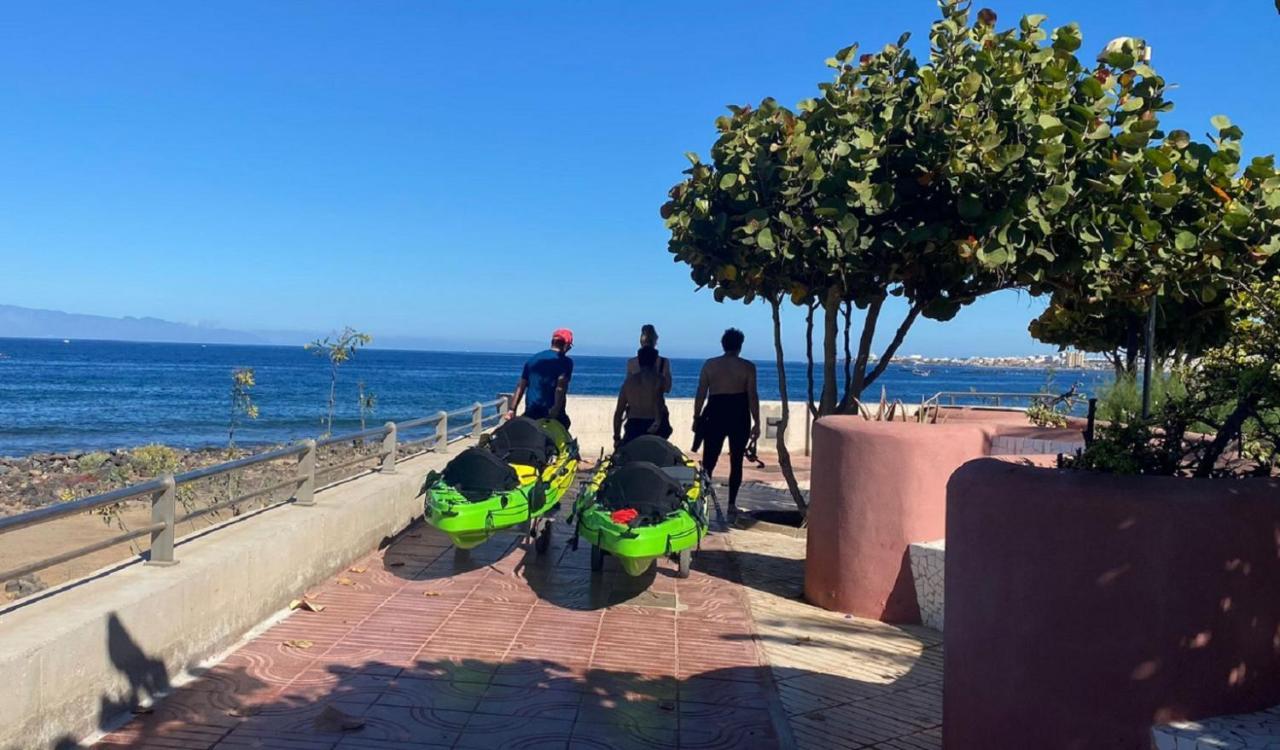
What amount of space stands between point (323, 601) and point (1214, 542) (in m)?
5.22

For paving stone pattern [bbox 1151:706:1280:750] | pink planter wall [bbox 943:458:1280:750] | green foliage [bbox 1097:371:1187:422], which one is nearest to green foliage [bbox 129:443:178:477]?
green foliage [bbox 1097:371:1187:422]

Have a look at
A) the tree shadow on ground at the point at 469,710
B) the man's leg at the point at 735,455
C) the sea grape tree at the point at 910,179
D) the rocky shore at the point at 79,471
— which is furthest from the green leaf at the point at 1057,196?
the rocky shore at the point at 79,471

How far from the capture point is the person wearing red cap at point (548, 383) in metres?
9.16

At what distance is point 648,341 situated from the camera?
354 inches

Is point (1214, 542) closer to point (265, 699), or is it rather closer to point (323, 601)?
point (265, 699)

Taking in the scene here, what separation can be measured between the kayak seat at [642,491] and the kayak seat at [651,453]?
2.52ft

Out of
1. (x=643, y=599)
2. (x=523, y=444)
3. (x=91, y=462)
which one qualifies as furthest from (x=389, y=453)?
(x=91, y=462)

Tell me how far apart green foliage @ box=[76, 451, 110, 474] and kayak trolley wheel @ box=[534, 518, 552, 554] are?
22.1m

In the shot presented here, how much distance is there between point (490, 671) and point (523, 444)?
107 inches

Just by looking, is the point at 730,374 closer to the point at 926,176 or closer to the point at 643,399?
the point at 643,399

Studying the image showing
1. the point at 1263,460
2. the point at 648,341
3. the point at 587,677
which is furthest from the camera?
the point at 648,341

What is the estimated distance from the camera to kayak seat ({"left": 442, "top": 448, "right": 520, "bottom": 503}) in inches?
285

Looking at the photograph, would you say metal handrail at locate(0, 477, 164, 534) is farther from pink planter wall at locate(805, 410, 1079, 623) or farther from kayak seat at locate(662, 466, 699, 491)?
pink planter wall at locate(805, 410, 1079, 623)

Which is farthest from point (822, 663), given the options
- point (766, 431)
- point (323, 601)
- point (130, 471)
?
point (130, 471)
